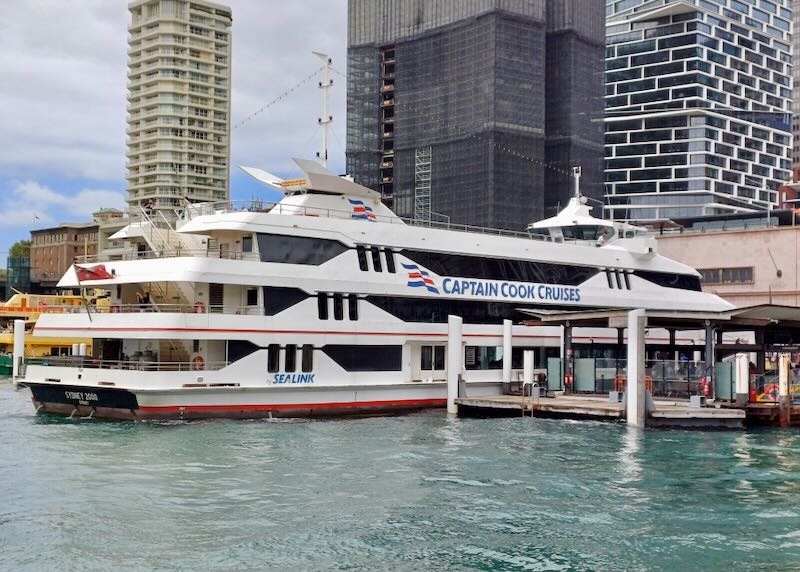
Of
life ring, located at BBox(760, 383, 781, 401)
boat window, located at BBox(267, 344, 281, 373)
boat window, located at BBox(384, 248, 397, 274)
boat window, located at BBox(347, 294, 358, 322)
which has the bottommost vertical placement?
life ring, located at BBox(760, 383, 781, 401)

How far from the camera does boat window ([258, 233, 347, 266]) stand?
2745 centimetres

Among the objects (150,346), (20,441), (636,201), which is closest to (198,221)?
(150,346)

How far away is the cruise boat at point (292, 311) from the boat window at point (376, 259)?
45 millimetres

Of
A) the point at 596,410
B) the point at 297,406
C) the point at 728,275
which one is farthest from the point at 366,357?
the point at 728,275

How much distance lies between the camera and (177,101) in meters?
122

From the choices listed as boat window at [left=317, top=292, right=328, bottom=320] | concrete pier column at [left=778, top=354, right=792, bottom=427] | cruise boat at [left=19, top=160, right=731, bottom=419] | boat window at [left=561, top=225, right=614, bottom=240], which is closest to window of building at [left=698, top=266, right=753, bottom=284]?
boat window at [left=561, top=225, right=614, bottom=240]

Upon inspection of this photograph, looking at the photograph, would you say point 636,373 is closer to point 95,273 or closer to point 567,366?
point 567,366

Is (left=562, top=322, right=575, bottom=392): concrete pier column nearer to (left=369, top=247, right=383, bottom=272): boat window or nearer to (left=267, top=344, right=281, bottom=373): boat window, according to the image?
(left=369, top=247, right=383, bottom=272): boat window

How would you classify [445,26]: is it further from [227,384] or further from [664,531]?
[664,531]

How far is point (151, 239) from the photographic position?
29078mm

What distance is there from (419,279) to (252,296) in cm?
605

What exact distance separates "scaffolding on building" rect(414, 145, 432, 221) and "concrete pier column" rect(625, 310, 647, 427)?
8215 cm

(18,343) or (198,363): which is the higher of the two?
(18,343)

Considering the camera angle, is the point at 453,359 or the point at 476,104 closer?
the point at 453,359
